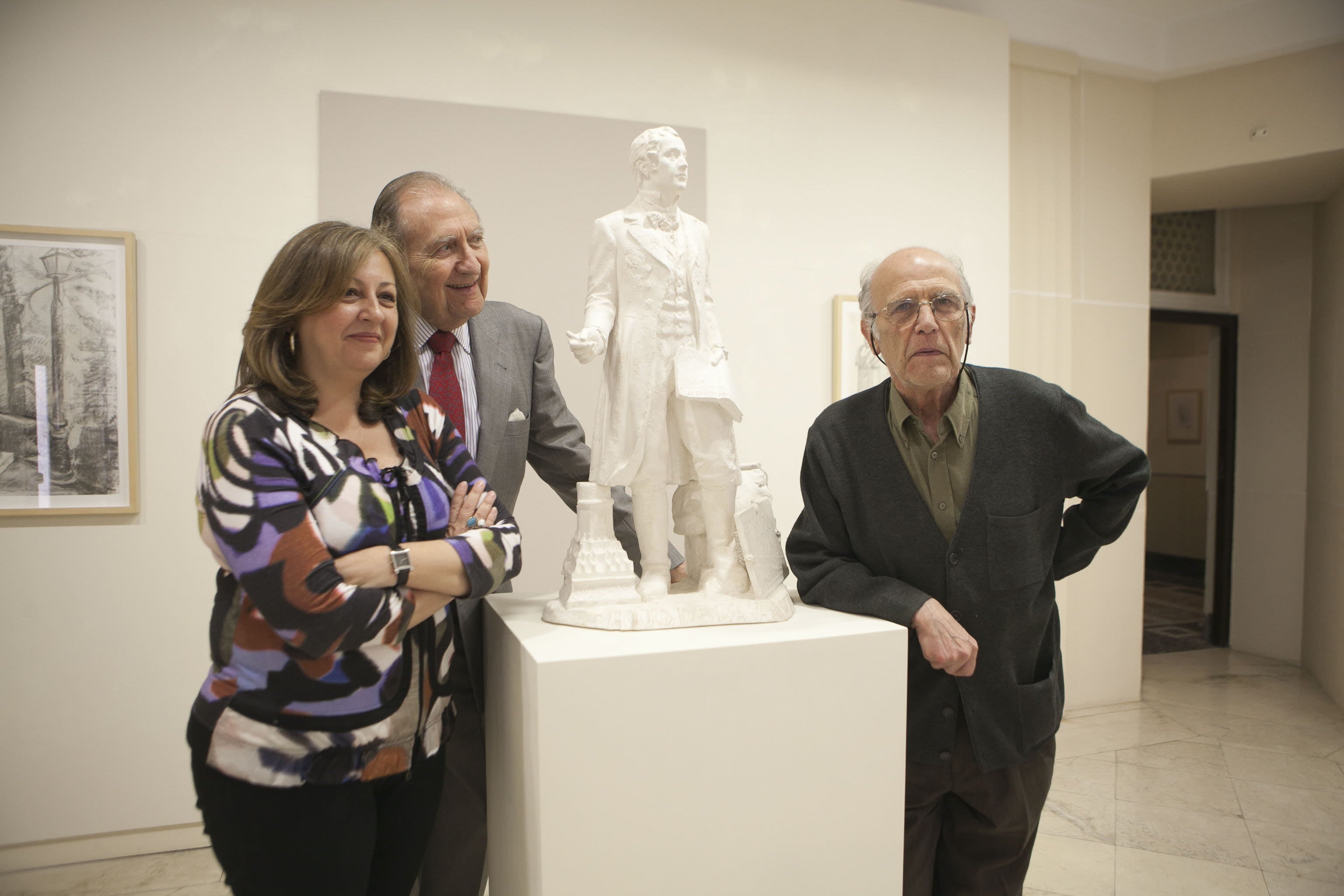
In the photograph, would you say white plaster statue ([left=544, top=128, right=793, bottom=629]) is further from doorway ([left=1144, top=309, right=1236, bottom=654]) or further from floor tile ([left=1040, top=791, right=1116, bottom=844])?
doorway ([left=1144, top=309, right=1236, bottom=654])

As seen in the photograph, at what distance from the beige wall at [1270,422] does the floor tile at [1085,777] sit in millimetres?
2957

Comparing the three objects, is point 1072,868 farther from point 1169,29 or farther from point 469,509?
point 1169,29

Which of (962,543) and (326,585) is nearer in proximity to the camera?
(326,585)

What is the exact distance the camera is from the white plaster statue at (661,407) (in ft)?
6.34

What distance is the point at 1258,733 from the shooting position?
4.90 m

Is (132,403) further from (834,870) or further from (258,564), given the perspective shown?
(834,870)

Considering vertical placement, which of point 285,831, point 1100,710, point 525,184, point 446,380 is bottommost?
point 1100,710

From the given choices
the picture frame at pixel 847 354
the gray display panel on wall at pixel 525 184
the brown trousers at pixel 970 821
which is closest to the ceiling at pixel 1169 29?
the picture frame at pixel 847 354

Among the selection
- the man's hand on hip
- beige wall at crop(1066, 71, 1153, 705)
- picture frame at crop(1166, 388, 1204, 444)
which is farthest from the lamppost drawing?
picture frame at crop(1166, 388, 1204, 444)

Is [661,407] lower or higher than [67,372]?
lower

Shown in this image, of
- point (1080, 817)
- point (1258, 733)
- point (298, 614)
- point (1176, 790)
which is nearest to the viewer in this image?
point (298, 614)

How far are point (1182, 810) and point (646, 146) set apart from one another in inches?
150

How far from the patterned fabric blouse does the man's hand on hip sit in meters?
0.92

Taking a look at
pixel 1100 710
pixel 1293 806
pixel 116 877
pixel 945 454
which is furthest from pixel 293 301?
pixel 1100 710
